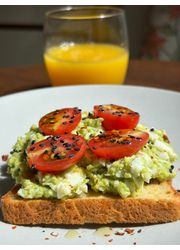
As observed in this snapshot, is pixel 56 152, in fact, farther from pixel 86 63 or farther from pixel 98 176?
pixel 86 63

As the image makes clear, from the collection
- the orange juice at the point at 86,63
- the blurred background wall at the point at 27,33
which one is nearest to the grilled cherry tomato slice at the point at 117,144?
the orange juice at the point at 86,63

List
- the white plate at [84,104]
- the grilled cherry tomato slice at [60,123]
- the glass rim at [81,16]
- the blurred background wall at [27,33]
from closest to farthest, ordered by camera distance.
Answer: the grilled cherry tomato slice at [60,123], the white plate at [84,104], the glass rim at [81,16], the blurred background wall at [27,33]

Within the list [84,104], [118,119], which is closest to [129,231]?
[118,119]

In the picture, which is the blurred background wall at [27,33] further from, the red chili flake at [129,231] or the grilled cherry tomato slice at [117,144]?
the red chili flake at [129,231]

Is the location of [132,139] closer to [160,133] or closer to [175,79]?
[160,133]

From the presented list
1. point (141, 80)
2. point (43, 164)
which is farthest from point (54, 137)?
point (141, 80)

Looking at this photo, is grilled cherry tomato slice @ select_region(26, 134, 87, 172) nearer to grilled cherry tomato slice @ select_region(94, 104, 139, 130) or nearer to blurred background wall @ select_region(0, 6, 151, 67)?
grilled cherry tomato slice @ select_region(94, 104, 139, 130)

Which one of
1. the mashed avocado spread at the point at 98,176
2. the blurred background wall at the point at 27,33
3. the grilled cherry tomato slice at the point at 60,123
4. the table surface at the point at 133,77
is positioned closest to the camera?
the mashed avocado spread at the point at 98,176

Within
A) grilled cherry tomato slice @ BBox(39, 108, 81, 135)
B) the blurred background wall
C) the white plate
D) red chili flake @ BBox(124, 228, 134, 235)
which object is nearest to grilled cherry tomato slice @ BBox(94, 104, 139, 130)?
grilled cherry tomato slice @ BBox(39, 108, 81, 135)
